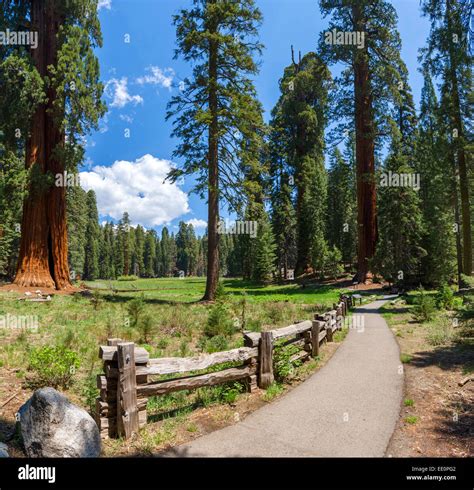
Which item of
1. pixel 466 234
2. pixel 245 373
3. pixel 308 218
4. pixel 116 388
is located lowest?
Result: pixel 245 373

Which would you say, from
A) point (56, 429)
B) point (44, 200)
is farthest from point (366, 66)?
point (56, 429)

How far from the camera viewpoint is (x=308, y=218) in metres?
45.8

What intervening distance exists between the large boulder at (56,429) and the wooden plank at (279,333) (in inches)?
135

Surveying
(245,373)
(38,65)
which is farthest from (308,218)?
(245,373)

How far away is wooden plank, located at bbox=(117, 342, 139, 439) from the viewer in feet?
15.8

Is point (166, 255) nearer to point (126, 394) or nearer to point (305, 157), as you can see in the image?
point (305, 157)

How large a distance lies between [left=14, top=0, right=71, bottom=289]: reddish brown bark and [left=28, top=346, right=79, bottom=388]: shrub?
14331mm

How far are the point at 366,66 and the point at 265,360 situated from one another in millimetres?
27632

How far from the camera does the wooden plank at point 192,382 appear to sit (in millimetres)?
5151

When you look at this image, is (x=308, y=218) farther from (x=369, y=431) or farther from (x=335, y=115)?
(x=369, y=431)

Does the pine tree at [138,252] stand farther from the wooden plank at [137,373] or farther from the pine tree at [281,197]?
the wooden plank at [137,373]

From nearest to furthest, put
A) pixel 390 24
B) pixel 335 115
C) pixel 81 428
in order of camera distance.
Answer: pixel 81 428 < pixel 390 24 < pixel 335 115
